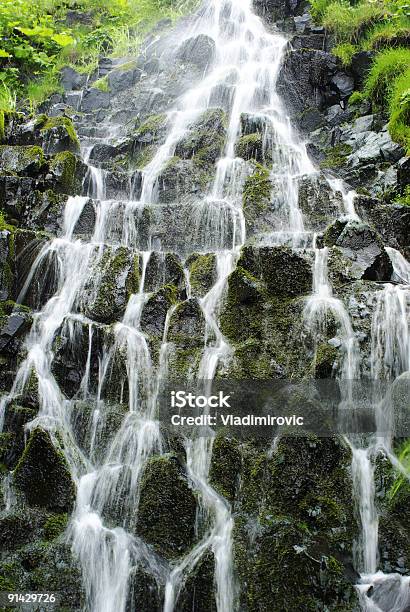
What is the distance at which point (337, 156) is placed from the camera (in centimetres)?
1105

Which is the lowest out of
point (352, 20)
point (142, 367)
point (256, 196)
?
point (142, 367)

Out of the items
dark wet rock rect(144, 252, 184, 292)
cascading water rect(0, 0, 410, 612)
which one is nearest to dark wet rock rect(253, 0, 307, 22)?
cascading water rect(0, 0, 410, 612)

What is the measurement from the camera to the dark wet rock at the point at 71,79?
592 inches

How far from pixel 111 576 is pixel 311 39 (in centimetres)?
1324

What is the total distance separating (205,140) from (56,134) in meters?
2.93

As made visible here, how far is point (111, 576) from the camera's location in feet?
16.2

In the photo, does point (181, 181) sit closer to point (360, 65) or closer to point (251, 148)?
point (251, 148)

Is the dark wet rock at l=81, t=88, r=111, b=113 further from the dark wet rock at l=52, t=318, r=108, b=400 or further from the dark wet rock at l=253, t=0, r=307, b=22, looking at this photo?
the dark wet rock at l=52, t=318, r=108, b=400

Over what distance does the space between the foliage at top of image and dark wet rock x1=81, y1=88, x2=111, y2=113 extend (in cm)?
98

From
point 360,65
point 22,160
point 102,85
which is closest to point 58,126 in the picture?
point 22,160

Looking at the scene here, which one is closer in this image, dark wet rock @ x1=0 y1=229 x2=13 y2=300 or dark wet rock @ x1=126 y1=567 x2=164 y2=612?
dark wet rock @ x1=126 y1=567 x2=164 y2=612

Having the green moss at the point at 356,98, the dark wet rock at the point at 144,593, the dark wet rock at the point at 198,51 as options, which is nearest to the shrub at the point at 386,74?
the green moss at the point at 356,98

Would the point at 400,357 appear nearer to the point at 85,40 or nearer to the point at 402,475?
the point at 402,475

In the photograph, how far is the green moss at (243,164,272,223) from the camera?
359 inches
